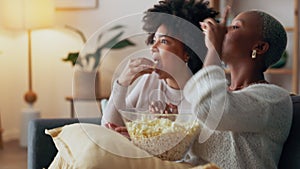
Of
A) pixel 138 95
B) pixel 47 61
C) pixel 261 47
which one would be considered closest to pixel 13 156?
pixel 47 61

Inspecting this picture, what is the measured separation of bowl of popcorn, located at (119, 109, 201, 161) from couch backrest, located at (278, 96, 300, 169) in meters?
0.28

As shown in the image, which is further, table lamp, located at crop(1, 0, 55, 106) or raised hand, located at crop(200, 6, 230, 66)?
table lamp, located at crop(1, 0, 55, 106)

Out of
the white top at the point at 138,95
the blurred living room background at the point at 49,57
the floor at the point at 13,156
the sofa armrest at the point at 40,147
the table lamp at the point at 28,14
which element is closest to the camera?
the white top at the point at 138,95

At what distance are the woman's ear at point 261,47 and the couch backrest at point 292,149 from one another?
197 millimetres

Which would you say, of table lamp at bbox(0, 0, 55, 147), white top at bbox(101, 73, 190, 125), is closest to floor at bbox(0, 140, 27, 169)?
table lamp at bbox(0, 0, 55, 147)

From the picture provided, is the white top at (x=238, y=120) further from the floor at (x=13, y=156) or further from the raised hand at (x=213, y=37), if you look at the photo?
the floor at (x=13, y=156)

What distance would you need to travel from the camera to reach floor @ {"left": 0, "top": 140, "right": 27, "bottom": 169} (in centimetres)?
376

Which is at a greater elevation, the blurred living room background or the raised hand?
the raised hand

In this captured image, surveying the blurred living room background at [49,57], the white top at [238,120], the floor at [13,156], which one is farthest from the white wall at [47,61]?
the white top at [238,120]

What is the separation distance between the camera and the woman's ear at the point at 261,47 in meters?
1.57

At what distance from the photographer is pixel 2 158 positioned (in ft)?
13.1

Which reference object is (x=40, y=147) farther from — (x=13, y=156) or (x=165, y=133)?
(x=13, y=156)

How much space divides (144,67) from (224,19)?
28 centimetres

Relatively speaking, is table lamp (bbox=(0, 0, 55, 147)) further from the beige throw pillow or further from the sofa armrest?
the beige throw pillow
